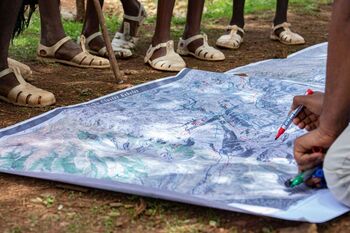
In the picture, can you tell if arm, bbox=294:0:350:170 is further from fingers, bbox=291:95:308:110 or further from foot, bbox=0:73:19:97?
foot, bbox=0:73:19:97

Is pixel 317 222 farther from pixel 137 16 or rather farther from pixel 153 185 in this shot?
pixel 137 16

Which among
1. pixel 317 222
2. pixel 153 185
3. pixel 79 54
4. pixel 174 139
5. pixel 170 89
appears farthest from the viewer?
pixel 79 54

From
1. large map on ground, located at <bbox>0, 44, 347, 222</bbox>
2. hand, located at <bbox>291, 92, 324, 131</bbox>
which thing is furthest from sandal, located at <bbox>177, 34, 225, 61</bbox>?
hand, located at <bbox>291, 92, 324, 131</bbox>

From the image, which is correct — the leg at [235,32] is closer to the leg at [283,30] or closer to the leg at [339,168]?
the leg at [283,30]

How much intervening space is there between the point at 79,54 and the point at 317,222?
196 cm

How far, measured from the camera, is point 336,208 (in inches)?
54.3

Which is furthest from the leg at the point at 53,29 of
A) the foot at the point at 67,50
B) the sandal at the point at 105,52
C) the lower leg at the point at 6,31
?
the lower leg at the point at 6,31

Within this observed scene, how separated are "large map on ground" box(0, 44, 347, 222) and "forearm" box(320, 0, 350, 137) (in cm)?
19

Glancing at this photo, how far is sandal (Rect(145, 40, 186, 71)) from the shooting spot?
2.95m

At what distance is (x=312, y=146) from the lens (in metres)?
1.41

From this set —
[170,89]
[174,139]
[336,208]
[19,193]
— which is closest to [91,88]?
[170,89]

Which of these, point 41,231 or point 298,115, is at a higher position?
point 298,115

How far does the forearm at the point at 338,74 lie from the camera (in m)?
1.34

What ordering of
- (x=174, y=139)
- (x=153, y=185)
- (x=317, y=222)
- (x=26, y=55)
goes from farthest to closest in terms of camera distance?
(x=26, y=55)
(x=174, y=139)
(x=153, y=185)
(x=317, y=222)
